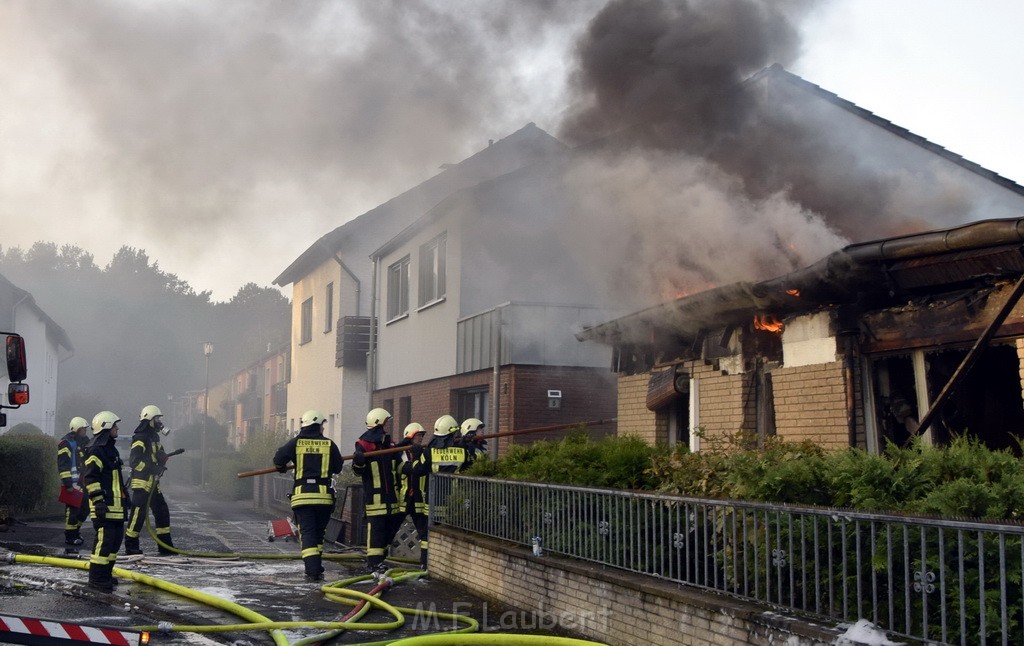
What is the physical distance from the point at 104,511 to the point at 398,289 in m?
12.8

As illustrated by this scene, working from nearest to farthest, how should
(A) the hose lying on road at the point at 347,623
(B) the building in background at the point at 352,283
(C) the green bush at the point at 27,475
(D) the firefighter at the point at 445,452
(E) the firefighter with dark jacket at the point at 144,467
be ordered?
(A) the hose lying on road at the point at 347,623 < (D) the firefighter at the point at 445,452 < (E) the firefighter with dark jacket at the point at 144,467 < (C) the green bush at the point at 27,475 < (B) the building in background at the point at 352,283

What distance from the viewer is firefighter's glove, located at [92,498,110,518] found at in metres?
9.28

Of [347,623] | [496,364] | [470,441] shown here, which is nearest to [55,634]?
[347,623]

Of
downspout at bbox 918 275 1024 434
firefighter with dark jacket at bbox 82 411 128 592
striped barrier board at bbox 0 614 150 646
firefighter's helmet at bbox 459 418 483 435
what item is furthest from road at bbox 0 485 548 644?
downspout at bbox 918 275 1024 434

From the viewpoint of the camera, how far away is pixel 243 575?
1042 centimetres

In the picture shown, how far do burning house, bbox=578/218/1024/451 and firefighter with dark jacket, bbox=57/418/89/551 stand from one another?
741cm

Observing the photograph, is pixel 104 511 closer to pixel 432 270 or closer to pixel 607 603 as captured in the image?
pixel 607 603

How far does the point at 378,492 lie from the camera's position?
35.9 feet

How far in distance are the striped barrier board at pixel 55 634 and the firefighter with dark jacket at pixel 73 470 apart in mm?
7864

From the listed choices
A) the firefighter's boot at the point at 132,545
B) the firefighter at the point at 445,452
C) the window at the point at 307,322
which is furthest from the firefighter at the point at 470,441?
the window at the point at 307,322

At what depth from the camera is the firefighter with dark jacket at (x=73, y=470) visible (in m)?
13.0

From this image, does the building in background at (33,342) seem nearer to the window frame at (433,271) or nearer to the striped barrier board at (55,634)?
the window frame at (433,271)

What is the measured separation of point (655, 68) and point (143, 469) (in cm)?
720

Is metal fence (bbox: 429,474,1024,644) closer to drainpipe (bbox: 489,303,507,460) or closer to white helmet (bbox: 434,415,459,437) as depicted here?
white helmet (bbox: 434,415,459,437)
